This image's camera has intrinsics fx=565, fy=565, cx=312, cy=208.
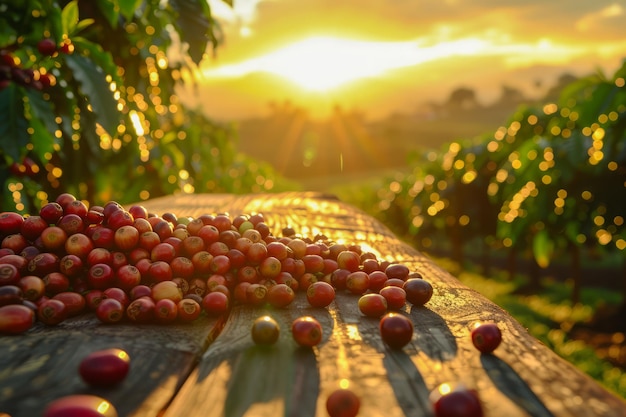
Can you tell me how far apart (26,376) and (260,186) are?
37.1 feet

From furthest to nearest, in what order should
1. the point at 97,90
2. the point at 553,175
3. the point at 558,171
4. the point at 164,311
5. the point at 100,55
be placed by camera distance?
1. the point at 553,175
2. the point at 558,171
3. the point at 100,55
4. the point at 97,90
5. the point at 164,311

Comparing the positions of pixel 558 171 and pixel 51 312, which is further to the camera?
pixel 558 171

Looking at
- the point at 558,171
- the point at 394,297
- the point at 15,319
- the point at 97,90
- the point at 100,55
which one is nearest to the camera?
the point at 15,319

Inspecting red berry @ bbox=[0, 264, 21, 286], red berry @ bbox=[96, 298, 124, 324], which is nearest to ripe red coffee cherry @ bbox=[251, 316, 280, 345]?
red berry @ bbox=[96, 298, 124, 324]

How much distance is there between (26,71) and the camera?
9.82ft

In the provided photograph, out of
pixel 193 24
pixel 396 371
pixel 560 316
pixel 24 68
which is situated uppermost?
pixel 193 24

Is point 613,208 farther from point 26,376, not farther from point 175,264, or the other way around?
point 26,376

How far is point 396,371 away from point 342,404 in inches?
8.7

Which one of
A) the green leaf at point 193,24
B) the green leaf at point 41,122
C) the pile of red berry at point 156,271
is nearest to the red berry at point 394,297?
the pile of red berry at point 156,271

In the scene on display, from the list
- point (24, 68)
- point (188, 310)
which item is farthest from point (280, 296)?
point (24, 68)

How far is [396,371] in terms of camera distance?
1.13m

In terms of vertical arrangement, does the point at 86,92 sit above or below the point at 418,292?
above

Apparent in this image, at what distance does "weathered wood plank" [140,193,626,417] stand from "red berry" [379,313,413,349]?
0.02 meters

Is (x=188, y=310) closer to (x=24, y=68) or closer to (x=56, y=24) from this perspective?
(x=56, y=24)
